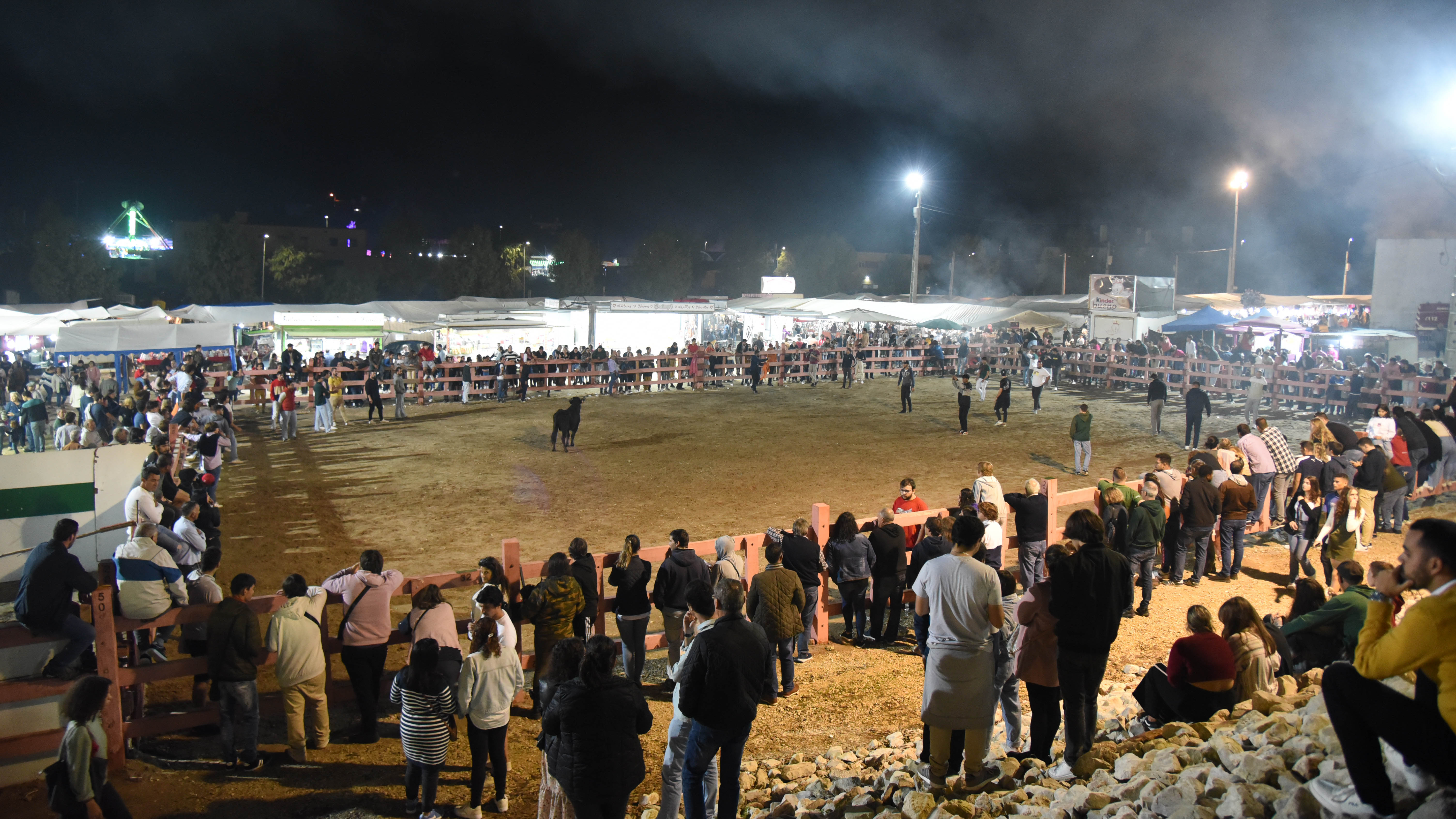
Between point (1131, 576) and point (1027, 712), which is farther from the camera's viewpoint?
point (1027, 712)

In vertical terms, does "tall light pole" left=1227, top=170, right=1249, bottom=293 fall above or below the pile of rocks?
above

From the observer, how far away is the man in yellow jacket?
2.60 metres

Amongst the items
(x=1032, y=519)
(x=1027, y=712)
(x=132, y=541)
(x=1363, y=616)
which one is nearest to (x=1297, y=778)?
(x=1363, y=616)

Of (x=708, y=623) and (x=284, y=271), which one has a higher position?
(x=284, y=271)

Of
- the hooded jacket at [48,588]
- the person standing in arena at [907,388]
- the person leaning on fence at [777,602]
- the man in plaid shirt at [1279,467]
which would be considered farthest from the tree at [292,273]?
the person leaning on fence at [777,602]

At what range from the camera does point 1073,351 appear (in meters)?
29.5

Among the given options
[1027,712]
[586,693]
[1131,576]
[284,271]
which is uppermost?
[284,271]

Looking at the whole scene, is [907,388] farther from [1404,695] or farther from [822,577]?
[1404,695]

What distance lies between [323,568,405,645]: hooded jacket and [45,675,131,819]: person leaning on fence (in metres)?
1.70

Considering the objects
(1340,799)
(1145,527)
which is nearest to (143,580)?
(1340,799)

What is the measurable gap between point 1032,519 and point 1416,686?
5.72 m

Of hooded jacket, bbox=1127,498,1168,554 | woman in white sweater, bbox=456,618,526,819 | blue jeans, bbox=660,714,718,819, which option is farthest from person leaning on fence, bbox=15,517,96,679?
hooded jacket, bbox=1127,498,1168,554

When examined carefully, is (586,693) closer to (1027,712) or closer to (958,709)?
(958,709)

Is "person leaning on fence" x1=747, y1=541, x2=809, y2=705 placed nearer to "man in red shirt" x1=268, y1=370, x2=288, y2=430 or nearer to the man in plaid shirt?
the man in plaid shirt
